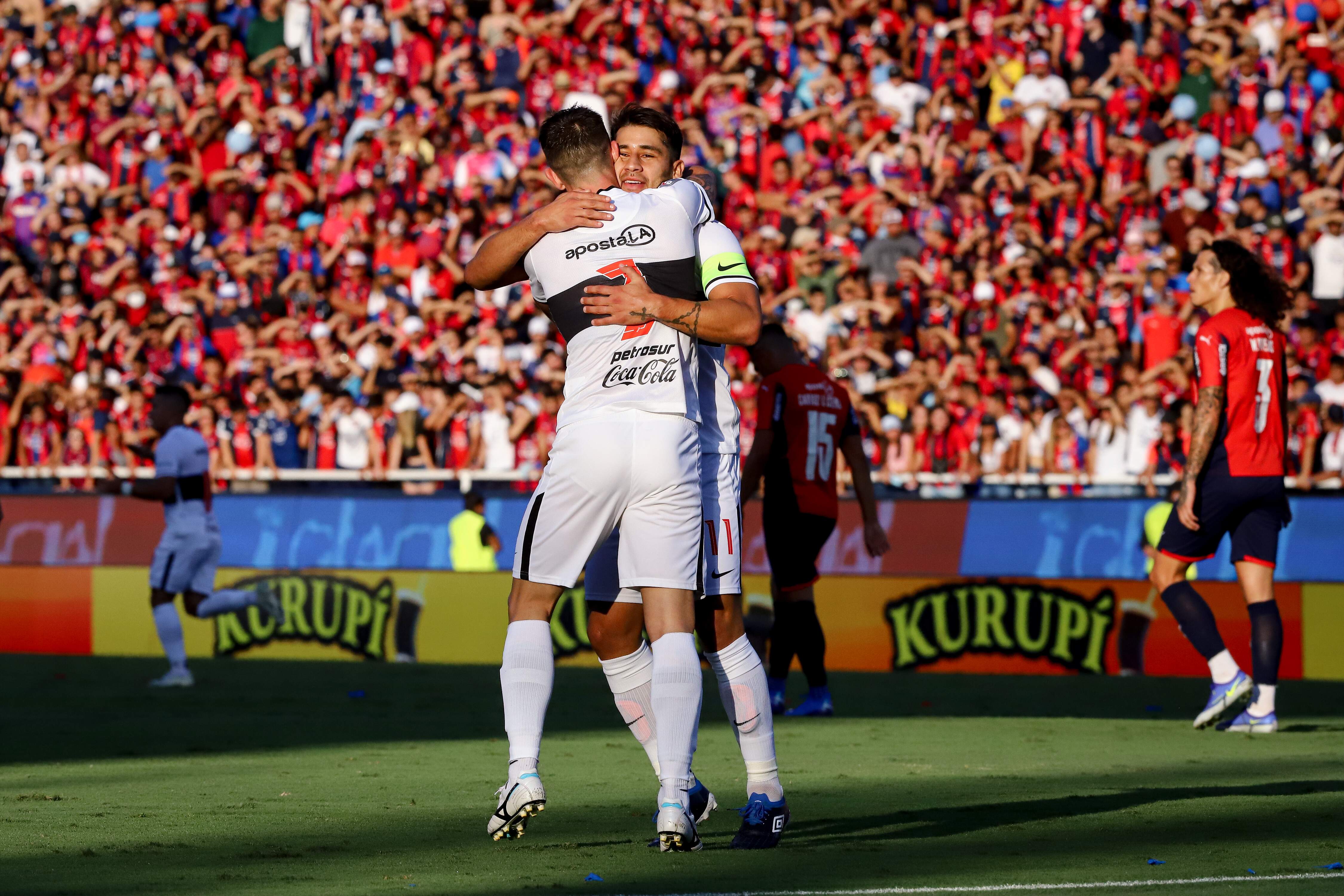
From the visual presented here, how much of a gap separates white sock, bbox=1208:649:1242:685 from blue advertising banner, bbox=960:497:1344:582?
518 centimetres

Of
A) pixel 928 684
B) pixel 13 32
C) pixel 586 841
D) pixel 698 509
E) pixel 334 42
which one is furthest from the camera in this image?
pixel 13 32

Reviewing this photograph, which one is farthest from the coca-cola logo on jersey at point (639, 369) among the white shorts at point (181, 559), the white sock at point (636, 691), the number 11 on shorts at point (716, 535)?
the white shorts at point (181, 559)

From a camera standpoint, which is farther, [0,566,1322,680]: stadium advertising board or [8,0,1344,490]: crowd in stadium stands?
[8,0,1344,490]: crowd in stadium stands

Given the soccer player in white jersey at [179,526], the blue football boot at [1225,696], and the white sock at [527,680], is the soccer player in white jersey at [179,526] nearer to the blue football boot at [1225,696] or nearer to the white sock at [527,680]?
the blue football boot at [1225,696]

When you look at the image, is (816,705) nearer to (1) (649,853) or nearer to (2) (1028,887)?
(1) (649,853)

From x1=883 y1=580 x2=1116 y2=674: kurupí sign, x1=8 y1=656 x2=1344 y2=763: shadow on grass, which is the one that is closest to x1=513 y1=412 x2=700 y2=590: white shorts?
x1=8 y1=656 x2=1344 y2=763: shadow on grass

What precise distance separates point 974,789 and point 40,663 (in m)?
10.6

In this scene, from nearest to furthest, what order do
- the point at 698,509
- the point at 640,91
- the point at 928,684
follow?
the point at 698,509 → the point at 928,684 → the point at 640,91

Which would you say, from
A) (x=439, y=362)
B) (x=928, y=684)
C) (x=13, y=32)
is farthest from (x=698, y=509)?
(x=13, y=32)

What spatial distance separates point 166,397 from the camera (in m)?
14.1

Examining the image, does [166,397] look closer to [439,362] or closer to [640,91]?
[439,362]

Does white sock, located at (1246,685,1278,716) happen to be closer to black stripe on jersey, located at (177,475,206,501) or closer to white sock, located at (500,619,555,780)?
white sock, located at (500,619,555,780)

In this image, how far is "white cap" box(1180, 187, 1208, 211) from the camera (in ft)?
64.8

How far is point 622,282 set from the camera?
5684 millimetres
